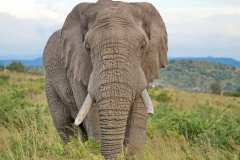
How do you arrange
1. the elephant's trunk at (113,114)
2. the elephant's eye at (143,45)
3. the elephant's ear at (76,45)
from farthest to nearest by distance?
the elephant's ear at (76,45), the elephant's eye at (143,45), the elephant's trunk at (113,114)

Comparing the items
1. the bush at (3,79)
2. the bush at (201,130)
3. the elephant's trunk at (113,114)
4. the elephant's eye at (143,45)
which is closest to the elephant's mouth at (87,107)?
the elephant's trunk at (113,114)

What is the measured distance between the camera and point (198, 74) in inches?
4023

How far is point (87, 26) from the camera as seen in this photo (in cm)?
619

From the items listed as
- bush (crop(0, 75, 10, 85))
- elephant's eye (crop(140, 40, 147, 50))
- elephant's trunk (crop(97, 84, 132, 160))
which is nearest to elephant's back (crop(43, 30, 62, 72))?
elephant's eye (crop(140, 40, 147, 50))

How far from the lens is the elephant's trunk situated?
5.31m

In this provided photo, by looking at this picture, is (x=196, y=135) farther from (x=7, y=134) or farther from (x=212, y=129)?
(x=7, y=134)

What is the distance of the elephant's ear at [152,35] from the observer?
Answer: 6.15 metres

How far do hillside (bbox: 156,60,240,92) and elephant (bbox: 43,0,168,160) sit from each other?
80159 mm

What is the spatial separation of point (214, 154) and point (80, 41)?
1996mm

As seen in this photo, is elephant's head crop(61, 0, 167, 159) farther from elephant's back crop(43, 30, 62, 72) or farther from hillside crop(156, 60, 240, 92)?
hillside crop(156, 60, 240, 92)

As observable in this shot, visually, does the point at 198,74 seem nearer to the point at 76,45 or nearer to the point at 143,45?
the point at 76,45

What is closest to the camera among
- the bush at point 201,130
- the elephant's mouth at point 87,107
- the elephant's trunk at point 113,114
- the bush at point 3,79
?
the elephant's trunk at point 113,114

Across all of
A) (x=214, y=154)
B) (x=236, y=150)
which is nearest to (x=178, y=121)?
(x=236, y=150)

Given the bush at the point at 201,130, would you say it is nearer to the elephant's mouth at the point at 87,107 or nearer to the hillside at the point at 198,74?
the elephant's mouth at the point at 87,107
